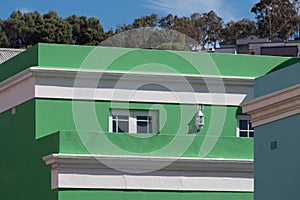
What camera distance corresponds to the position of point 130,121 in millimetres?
27312

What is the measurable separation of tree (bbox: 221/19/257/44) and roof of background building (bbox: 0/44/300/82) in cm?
3713

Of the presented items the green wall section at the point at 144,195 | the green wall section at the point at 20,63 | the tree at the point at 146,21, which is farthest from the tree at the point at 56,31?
the green wall section at the point at 144,195

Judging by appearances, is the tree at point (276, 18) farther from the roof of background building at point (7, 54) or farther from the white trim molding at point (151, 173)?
the white trim molding at point (151, 173)

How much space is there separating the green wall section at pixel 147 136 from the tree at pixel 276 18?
34.5m

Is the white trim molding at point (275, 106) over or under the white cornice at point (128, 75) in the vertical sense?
under

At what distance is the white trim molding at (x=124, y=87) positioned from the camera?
1050 inches

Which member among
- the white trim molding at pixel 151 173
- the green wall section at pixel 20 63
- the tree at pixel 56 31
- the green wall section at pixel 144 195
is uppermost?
the tree at pixel 56 31

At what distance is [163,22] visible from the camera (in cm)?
6519

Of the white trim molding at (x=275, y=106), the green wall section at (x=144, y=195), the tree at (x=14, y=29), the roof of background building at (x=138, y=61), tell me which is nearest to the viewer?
the white trim molding at (x=275, y=106)

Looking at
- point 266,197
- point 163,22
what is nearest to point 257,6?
point 163,22

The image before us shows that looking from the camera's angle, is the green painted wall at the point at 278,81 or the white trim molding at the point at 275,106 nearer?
the white trim molding at the point at 275,106

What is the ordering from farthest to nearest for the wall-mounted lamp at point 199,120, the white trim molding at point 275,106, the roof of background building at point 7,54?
the roof of background building at point 7,54 < the wall-mounted lamp at point 199,120 < the white trim molding at point 275,106

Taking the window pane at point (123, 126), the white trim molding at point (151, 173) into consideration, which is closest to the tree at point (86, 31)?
the window pane at point (123, 126)

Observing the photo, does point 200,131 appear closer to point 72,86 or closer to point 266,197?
point 72,86
